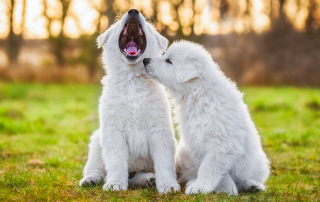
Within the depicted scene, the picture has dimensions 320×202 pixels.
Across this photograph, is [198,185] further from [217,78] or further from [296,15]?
[296,15]

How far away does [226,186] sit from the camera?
3.47m

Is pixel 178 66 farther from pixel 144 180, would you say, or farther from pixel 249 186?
pixel 249 186

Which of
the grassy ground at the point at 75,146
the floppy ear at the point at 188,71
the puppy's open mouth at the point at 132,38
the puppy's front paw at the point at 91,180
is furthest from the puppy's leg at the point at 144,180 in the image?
the puppy's open mouth at the point at 132,38

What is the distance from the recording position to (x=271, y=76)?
16.8 metres

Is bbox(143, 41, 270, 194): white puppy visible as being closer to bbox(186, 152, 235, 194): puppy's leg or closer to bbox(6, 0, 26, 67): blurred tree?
bbox(186, 152, 235, 194): puppy's leg

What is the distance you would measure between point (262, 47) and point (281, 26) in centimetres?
138

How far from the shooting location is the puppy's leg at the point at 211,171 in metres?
3.31

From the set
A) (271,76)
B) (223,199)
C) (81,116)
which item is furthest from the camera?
(271,76)

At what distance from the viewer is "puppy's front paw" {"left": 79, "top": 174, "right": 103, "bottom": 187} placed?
378cm

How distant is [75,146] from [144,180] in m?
3.13

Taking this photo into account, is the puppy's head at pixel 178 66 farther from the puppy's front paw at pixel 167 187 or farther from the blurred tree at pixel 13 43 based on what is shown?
the blurred tree at pixel 13 43

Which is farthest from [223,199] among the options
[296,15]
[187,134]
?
[296,15]

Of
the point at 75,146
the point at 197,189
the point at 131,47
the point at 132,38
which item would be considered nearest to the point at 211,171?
the point at 197,189

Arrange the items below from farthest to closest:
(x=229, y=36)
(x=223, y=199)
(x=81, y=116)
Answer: (x=229, y=36)
(x=81, y=116)
(x=223, y=199)
